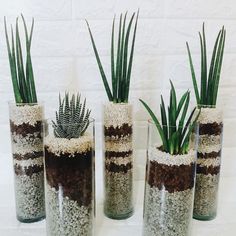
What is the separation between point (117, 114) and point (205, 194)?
0.82ft

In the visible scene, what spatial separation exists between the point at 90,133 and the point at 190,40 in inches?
15.4

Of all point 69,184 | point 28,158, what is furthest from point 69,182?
point 28,158

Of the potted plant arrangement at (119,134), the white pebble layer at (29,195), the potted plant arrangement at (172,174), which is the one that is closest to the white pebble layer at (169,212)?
the potted plant arrangement at (172,174)

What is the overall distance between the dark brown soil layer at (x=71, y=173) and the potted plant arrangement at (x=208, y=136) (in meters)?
0.25

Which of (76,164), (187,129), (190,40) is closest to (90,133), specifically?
(76,164)

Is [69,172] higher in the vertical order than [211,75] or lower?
lower

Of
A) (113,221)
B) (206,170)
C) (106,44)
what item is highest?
(106,44)

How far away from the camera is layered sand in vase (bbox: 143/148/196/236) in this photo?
0.58 m

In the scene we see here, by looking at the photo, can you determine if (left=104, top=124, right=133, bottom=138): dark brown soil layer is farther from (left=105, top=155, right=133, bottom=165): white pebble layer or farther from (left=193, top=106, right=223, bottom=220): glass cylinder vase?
(left=193, top=106, right=223, bottom=220): glass cylinder vase

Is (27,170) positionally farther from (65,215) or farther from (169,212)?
(169,212)

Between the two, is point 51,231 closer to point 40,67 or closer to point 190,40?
point 40,67

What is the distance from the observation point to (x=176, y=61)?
2.78ft

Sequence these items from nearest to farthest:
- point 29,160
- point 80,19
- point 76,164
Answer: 1. point 76,164
2. point 29,160
3. point 80,19

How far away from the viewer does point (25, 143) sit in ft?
Result: 2.19
